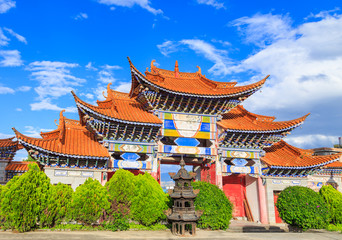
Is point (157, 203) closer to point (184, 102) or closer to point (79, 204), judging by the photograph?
point (79, 204)

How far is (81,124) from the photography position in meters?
16.4

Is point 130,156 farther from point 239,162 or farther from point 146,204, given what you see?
point 239,162

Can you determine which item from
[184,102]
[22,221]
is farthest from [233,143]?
[22,221]

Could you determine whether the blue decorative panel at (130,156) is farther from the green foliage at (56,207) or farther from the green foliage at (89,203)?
the green foliage at (56,207)

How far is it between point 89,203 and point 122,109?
251 inches

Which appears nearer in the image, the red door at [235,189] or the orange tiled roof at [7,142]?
the orange tiled roof at [7,142]

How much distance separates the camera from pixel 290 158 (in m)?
18.0

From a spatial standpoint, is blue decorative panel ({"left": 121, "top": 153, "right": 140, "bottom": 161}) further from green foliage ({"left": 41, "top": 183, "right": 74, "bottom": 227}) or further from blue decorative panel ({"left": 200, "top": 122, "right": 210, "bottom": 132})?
blue decorative panel ({"left": 200, "top": 122, "right": 210, "bottom": 132})

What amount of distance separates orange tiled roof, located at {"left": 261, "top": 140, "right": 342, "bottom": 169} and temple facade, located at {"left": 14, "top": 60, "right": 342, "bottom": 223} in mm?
58

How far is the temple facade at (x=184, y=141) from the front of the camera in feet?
45.9

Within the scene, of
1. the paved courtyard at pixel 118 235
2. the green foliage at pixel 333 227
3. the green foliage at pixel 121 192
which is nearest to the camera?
the paved courtyard at pixel 118 235

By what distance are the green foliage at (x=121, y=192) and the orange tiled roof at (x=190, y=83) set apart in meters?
5.62

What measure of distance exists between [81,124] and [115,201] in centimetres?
632

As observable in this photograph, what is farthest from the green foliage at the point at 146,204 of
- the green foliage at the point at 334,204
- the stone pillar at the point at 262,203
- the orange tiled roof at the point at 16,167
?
the orange tiled roof at the point at 16,167
